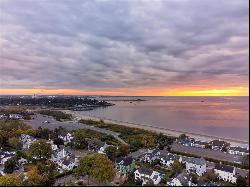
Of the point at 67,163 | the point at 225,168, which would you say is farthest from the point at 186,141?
the point at 67,163

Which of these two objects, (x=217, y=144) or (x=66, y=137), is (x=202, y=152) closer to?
(x=217, y=144)

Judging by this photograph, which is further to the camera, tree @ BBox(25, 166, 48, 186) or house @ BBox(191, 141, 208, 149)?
house @ BBox(191, 141, 208, 149)

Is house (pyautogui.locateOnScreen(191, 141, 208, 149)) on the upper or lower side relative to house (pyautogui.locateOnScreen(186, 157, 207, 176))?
lower

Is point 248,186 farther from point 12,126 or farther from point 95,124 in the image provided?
point 95,124

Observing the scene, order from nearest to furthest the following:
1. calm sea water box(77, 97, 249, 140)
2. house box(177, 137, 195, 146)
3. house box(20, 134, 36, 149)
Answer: calm sea water box(77, 97, 249, 140)
house box(20, 134, 36, 149)
house box(177, 137, 195, 146)

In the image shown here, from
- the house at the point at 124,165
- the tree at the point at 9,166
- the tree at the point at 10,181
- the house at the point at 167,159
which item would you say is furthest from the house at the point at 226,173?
the tree at the point at 9,166

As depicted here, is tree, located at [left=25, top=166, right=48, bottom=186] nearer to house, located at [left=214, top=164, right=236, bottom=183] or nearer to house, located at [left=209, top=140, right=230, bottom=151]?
house, located at [left=214, top=164, right=236, bottom=183]

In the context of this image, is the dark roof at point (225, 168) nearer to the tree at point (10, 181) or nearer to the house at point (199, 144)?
the house at point (199, 144)

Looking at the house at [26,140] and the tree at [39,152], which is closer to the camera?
the tree at [39,152]

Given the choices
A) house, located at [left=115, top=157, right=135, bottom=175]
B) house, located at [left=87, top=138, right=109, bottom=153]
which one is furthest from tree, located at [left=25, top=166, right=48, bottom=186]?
house, located at [left=87, top=138, right=109, bottom=153]
